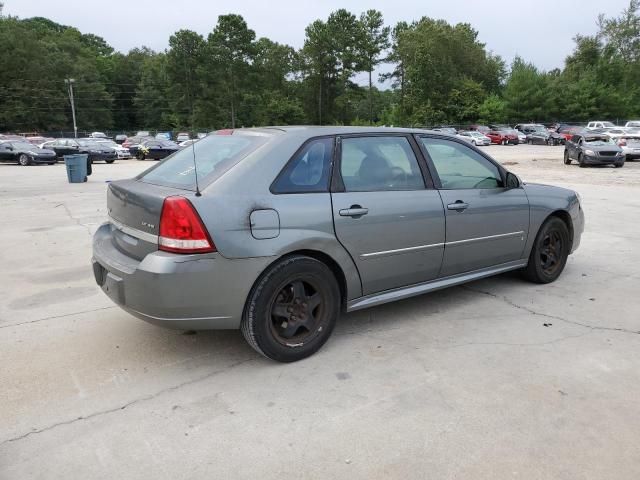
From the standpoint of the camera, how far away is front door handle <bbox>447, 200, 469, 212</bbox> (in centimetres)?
419

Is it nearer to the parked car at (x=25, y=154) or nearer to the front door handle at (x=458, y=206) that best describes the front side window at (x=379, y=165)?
the front door handle at (x=458, y=206)

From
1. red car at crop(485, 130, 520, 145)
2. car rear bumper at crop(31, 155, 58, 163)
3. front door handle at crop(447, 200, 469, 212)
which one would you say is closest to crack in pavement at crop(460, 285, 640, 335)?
front door handle at crop(447, 200, 469, 212)

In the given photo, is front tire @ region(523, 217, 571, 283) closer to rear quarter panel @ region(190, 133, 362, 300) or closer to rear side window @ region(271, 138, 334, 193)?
rear quarter panel @ region(190, 133, 362, 300)

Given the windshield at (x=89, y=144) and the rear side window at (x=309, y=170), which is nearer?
the rear side window at (x=309, y=170)

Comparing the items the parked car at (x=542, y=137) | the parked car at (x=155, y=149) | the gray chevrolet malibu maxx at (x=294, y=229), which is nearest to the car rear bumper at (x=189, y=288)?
the gray chevrolet malibu maxx at (x=294, y=229)

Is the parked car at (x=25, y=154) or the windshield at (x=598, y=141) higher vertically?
the windshield at (x=598, y=141)

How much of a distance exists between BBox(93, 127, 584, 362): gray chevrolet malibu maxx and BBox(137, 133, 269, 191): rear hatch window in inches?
0.6

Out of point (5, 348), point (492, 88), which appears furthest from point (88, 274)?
point (492, 88)

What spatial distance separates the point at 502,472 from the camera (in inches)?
94.5

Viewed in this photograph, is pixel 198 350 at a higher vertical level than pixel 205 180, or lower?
lower

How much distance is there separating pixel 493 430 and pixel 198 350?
207 centimetres

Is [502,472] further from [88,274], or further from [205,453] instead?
[88,274]

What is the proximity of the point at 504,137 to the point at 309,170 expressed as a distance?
4799 cm

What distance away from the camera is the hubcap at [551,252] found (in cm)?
522
